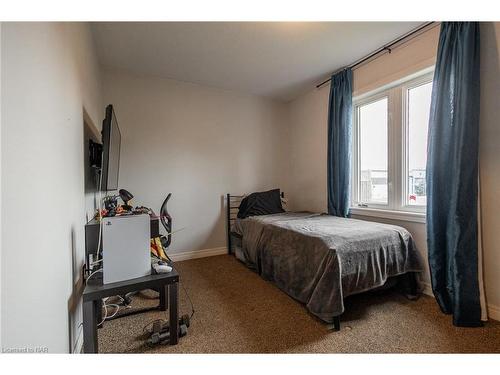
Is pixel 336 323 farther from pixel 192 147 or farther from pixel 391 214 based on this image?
pixel 192 147

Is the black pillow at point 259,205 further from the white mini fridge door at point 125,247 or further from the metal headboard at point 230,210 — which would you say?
the white mini fridge door at point 125,247

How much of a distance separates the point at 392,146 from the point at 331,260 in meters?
1.60

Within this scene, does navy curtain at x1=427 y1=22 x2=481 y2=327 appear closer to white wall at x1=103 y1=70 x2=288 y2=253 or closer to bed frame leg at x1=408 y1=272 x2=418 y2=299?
bed frame leg at x1=408 y1=272 x2=418 y2=299

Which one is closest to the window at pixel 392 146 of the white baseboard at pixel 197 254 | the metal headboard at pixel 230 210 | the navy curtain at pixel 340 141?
Result: the navy curtain at pixel 340 141

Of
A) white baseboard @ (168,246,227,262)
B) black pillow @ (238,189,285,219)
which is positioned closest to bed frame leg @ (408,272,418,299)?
black pillow @ (238,189,285,219)

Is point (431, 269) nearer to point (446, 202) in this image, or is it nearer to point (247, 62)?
point (446, 202)

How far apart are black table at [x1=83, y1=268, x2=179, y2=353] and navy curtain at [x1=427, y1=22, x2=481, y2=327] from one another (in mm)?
1989

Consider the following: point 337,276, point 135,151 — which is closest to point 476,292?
point 337,276

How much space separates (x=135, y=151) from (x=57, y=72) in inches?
74.3

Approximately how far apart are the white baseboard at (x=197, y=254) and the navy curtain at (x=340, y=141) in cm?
169

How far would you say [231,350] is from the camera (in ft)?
4.65

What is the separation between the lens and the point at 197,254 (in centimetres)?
325

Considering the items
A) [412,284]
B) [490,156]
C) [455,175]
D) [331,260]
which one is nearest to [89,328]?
[331,260]

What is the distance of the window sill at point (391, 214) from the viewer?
2127mm
